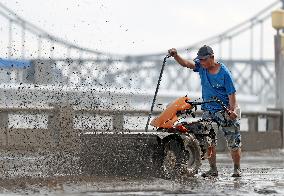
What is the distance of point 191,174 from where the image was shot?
29.6 ft

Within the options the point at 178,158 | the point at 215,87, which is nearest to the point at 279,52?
the point at 215,87

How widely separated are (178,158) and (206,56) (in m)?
1.19

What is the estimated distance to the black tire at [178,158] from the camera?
8695 millimetres

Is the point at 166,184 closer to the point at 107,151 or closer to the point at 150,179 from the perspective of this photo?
the point at 150,179

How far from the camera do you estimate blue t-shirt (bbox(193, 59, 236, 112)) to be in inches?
360

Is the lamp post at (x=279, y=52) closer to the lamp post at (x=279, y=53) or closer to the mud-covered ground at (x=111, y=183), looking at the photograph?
the lamp post at (x=279, y=53)

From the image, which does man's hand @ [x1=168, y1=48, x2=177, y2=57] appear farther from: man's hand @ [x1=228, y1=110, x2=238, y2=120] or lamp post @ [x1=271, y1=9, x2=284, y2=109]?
lamp post @ [x1=271, y1=9, x2=284, y2=109]

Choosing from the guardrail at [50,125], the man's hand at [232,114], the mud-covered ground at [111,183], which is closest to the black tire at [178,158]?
the mud-covered ground at [111,183]

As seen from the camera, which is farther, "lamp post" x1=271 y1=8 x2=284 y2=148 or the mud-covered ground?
"lamp post" x1=271 y1=8 x2=284 y2=148

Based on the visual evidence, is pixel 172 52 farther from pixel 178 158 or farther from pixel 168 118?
pixel 178 158

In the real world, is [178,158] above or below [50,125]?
below

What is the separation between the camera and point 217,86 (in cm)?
920

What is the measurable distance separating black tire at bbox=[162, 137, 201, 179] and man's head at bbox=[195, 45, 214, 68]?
871 millimetres

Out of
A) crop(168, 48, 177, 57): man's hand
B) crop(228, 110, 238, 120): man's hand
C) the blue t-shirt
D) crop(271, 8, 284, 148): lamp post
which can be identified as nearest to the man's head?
the blue t-shirt
